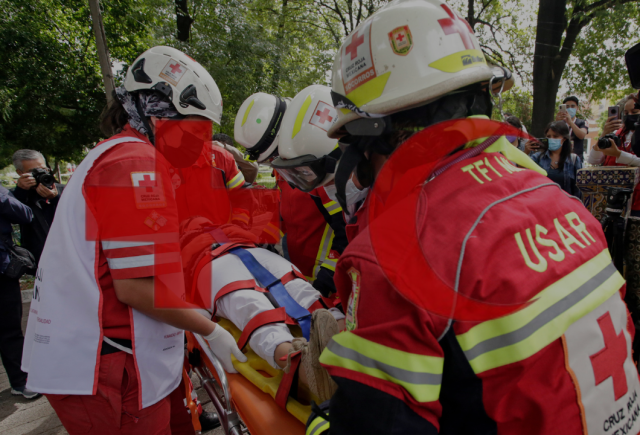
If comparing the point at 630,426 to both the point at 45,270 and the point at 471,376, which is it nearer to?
the point at 471,376

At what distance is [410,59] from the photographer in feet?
3.65

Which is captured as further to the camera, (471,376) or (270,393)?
(270,393)

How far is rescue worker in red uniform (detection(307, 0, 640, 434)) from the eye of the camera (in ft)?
2.47

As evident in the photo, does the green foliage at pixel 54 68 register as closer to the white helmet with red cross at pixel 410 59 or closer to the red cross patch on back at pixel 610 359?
the white helmet with red cross at pixel 410 59

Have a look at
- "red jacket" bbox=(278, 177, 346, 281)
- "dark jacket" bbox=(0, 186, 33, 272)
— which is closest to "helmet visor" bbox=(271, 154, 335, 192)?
"red jacket" bbox=(278, 177, 346, 281)

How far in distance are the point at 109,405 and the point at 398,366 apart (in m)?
1.28

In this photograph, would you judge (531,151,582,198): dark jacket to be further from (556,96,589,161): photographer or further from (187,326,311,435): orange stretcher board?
(187,326,311,435): orange stretcher board

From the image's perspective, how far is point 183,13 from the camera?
7605 mm

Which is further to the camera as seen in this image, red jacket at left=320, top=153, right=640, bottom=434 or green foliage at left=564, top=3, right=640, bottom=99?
green foliage at left=564, top=3, right=640, bottom=99

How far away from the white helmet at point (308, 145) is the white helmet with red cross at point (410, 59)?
1.26 metres

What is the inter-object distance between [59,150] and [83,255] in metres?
13.1

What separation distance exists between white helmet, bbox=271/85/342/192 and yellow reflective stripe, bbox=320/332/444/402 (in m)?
1.77

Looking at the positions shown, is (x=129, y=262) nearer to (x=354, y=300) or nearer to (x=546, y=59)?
(x=354, y=300)

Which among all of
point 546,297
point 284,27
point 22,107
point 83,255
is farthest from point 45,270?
point 284,27
